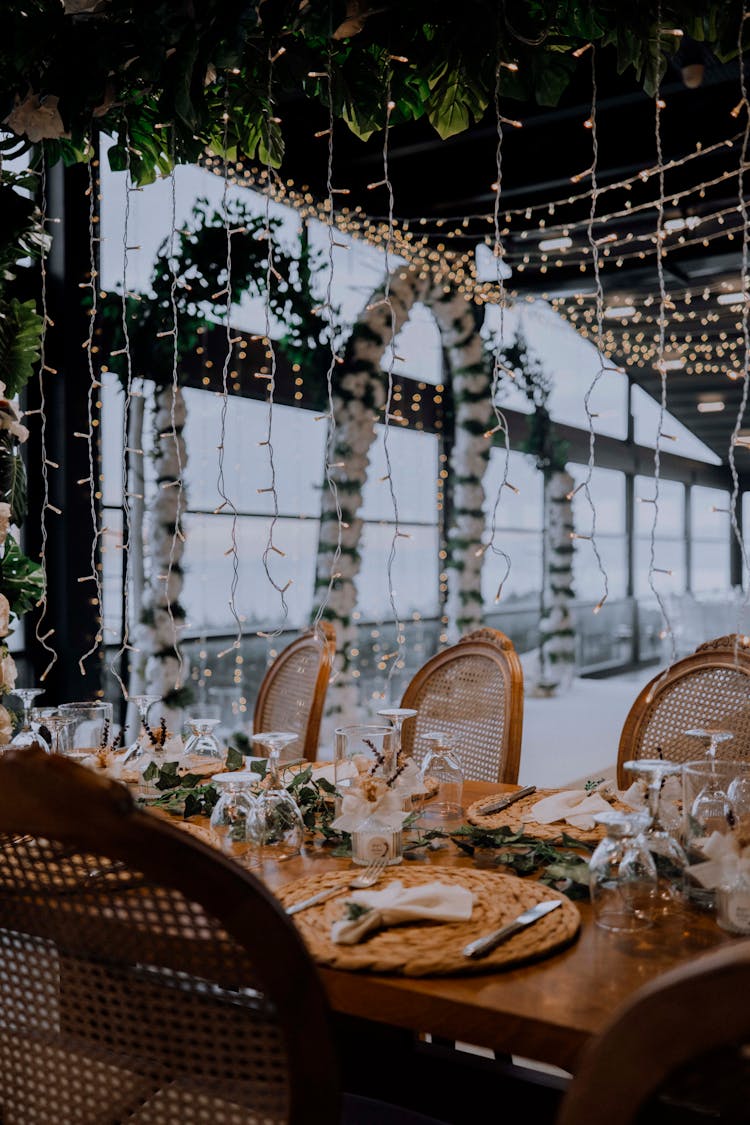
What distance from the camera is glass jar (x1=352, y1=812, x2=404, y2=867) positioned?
168 cm

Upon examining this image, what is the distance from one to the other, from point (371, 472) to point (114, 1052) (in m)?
5.84

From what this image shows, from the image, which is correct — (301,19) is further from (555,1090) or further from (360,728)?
(555,1090)

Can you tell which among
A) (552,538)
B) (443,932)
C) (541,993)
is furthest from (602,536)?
(541,993)

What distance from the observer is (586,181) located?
5234 millimetres

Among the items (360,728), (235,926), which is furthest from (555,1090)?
(235,926)

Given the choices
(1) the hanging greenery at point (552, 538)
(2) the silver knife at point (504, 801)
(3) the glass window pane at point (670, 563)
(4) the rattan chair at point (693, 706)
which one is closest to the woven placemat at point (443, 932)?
(2) the silver knife at point (504, 801)

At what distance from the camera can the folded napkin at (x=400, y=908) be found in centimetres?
130

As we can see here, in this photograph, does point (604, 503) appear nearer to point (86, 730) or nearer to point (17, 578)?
point (17, 578)

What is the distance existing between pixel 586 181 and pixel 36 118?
353cm

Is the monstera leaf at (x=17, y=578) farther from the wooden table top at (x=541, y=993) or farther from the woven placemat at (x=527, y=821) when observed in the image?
the wooden table top at (x=541, y=993)

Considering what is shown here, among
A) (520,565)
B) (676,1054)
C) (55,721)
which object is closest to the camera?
(676,1054)

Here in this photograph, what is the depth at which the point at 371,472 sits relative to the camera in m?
6.68

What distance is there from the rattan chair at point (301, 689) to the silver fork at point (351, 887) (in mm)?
1329

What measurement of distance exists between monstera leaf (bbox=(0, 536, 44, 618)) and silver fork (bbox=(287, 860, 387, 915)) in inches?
61.1
